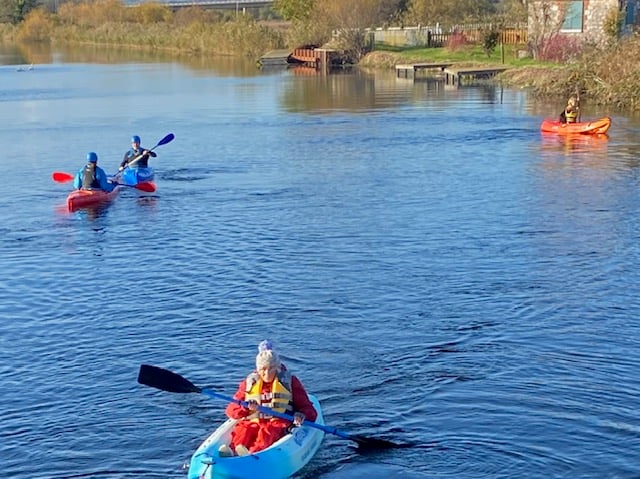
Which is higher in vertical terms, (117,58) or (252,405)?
(117,58)

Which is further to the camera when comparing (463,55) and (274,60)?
(274,60)

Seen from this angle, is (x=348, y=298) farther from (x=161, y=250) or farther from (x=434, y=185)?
(x=434, y=185)

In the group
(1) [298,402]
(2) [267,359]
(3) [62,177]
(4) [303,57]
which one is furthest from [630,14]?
(2) [267,359]

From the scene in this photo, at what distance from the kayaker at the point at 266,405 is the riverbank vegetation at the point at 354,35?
27.8 m

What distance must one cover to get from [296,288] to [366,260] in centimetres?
190

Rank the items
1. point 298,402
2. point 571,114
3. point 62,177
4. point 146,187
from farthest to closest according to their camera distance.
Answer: point 571,114 → point 62,177 → point 146,187 → point 298,402

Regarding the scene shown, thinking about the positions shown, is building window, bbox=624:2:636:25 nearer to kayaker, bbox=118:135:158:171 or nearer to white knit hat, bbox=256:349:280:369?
kayaker, bbox=118:135:158:171

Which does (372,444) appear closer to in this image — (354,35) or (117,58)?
(354,35)

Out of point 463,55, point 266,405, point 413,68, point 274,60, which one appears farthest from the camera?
point 274,60

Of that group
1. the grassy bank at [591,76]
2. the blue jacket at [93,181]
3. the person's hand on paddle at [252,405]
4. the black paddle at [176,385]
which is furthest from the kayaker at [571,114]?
the person's hand on paddle at [252,405]

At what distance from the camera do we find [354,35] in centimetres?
6419

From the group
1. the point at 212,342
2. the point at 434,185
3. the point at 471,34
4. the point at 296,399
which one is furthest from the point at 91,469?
the point at 471,34

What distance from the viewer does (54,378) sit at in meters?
12.3

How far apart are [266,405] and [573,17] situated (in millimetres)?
41130
